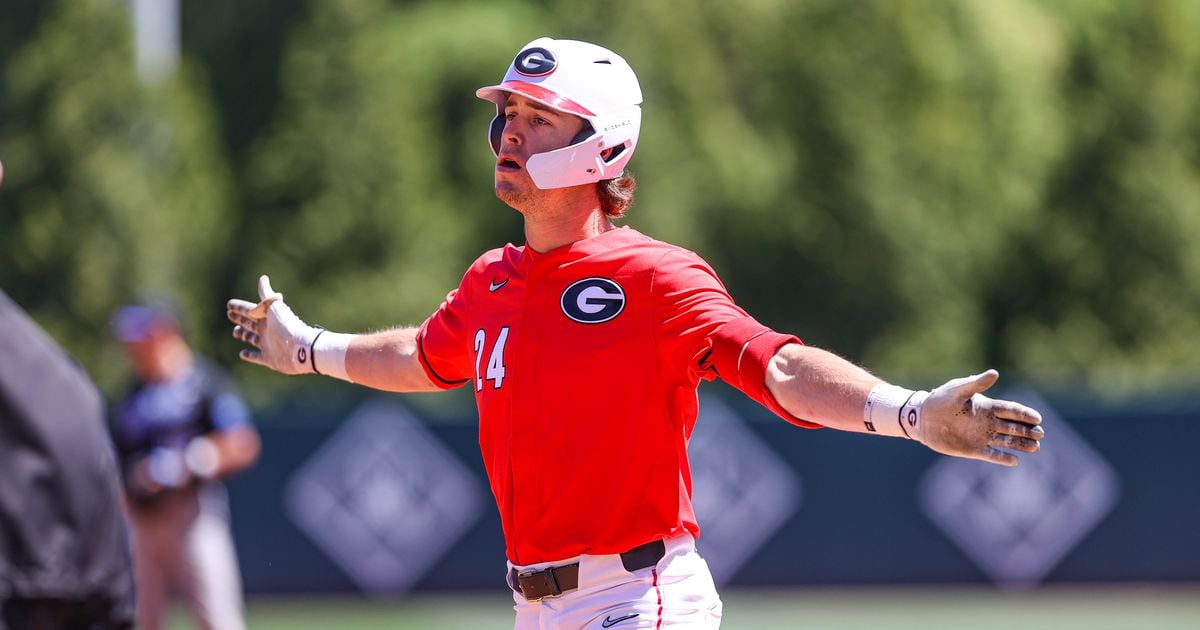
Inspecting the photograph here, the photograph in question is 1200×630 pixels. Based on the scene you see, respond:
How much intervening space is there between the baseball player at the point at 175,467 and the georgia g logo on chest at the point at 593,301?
237 inches

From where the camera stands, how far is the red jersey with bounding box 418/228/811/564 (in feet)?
16.1

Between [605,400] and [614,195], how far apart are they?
855 mm

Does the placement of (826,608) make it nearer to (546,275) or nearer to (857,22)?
(546,275)

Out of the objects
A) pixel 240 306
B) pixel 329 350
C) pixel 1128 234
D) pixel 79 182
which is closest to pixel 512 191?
pixel 329 350

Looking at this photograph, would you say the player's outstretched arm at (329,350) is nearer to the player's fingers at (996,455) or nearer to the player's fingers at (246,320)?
the player's fingers at (246,320)

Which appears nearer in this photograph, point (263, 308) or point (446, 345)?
point (446, 345)

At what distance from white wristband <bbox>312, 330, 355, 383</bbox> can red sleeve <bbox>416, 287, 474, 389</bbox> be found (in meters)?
0.32

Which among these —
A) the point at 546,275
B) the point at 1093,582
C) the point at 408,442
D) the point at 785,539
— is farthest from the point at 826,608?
the point at 546,275

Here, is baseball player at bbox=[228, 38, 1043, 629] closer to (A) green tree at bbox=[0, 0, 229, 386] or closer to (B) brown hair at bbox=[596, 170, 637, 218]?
(B) brown hair at bbox=[596, 170, 637, 218]

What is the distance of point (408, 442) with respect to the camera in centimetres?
1623

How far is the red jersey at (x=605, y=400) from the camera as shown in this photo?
4.92 meters

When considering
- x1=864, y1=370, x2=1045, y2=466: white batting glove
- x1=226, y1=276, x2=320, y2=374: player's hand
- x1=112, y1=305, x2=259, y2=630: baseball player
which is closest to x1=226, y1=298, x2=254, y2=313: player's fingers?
x1=226, y1=276, x2=320, y2=374: player's hand

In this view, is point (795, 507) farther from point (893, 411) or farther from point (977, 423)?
point (977, 423)

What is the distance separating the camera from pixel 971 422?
426 cm
